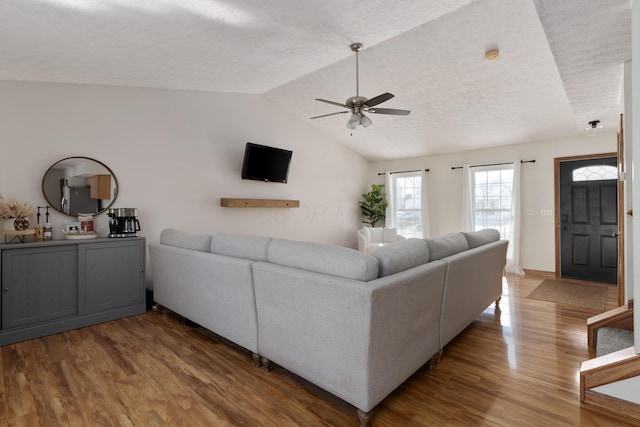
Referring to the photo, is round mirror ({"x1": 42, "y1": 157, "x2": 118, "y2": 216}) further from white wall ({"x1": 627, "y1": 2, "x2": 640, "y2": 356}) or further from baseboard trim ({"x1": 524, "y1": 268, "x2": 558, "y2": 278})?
baseboard trim ({"x1": 524, "y1": 268, "x2": 558, "y2": 278})

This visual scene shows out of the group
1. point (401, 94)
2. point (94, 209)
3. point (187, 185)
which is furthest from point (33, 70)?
point (401, 94)

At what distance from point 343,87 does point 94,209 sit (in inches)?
138

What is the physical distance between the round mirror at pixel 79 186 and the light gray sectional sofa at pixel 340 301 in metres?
1.52

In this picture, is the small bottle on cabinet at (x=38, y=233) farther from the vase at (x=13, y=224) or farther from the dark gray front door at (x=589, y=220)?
the dark gray front door at (x=589, y=220)

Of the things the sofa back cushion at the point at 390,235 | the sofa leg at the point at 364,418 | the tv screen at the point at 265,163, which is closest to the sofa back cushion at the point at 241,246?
the sofa leg at the point at 364,418

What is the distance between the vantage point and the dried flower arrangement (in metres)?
2.93

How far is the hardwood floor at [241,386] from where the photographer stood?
1.70 meters

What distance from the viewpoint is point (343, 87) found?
449 centimetres

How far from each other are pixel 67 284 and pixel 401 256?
3117 millimetres

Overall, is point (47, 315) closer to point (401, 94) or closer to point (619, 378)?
point (619, 378)

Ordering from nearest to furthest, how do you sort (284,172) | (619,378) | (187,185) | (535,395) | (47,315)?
(619,378), (535,395), (47,315), (187,185), (284,172)

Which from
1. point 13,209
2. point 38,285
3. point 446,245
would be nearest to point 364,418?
point 446,245

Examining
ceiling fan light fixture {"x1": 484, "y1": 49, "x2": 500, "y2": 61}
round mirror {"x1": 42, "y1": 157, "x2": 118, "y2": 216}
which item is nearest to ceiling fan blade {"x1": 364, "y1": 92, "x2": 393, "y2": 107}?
ceiling fan light fixture {"x1": 484, "y1": 49, "x2": 500, "y2": 61}

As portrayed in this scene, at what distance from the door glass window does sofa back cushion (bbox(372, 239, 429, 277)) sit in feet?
14.4
